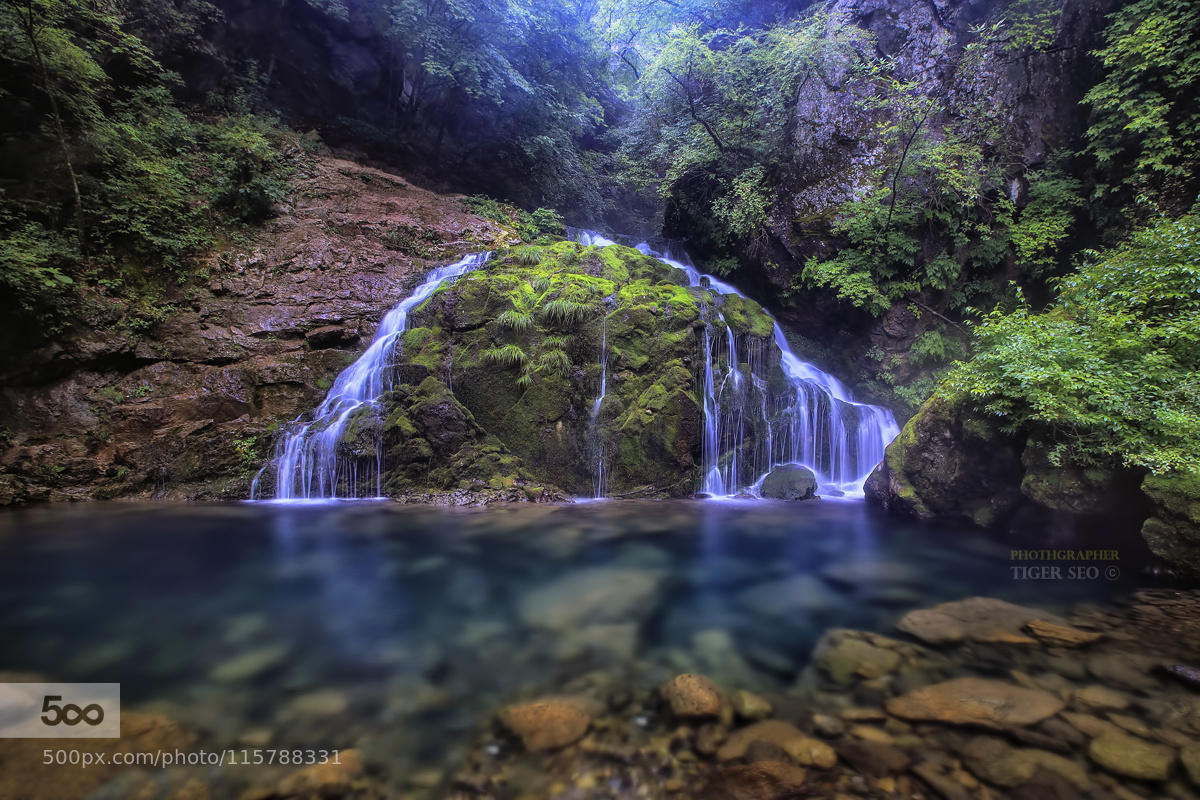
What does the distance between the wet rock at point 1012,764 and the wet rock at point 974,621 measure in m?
1.26

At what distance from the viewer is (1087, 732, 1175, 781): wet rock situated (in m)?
2.17

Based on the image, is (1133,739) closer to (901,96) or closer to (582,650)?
(582,650)

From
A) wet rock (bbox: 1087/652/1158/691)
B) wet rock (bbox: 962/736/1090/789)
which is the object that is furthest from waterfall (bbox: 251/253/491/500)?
wet rock (bbox: 1087/652/1158/691)

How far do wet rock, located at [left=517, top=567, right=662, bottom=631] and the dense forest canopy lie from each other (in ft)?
15.9

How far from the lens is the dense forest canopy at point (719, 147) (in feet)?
25.6

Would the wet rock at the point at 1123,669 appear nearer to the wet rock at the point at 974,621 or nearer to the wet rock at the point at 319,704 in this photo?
the wet rock at the point at 974,621

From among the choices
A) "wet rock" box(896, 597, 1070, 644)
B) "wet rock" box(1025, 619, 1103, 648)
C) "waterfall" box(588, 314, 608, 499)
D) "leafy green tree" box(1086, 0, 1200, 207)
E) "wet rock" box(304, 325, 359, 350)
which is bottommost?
"wet rock" box(896, 597, 1070, 644)

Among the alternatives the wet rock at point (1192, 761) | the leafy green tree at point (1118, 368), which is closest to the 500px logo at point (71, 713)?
the wet rock at point (1192, 761)

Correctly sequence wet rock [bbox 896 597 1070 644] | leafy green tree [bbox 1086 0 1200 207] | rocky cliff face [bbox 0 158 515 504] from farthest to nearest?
leafy green tree [bbox 1086 0 1200 207] → rocky cliff face [bbox 0 158 515 504] → wet rock [bbox 896 597 1070 644]

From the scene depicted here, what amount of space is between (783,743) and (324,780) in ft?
7.28

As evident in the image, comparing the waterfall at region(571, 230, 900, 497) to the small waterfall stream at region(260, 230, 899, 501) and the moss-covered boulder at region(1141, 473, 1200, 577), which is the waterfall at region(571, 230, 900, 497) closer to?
the small waterfall stream at region(260, 230, 899, 501)

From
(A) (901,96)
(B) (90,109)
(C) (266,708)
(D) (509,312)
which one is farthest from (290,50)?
(C) (266,708)

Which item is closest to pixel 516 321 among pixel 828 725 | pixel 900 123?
pixel 828 725

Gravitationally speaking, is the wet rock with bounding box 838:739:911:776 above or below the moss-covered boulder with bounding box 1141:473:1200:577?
below
